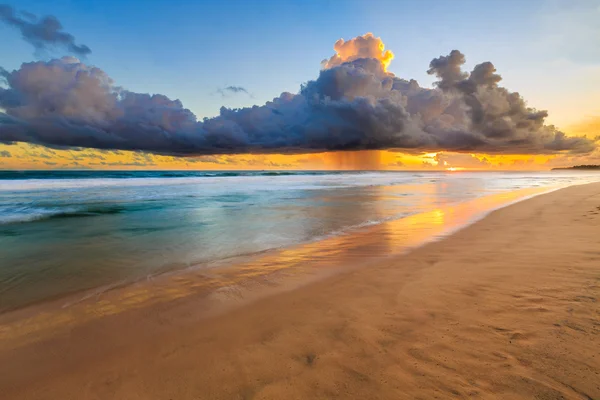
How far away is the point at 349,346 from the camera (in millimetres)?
3322

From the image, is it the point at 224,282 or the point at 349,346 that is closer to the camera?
the point at 349,346

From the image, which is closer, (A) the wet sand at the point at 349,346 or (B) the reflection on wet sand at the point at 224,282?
(A) the wet sand at the point at 349,346

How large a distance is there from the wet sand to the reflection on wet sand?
22cm

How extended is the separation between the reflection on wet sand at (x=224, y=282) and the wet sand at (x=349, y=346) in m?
0.22

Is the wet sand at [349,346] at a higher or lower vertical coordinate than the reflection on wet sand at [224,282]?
higher

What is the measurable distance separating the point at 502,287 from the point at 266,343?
12.2ft

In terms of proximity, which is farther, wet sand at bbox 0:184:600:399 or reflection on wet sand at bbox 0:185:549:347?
reflection on wet sand at bbox 0:185:549:347

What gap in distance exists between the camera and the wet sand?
8.93 feet

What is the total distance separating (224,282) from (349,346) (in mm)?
3196

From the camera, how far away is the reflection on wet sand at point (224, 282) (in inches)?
176

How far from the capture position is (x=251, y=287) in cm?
548

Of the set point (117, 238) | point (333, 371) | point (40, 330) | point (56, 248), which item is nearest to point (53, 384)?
point (40, 330)

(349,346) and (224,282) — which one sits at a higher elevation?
(349,346)

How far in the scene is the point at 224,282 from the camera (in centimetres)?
587
